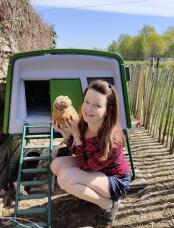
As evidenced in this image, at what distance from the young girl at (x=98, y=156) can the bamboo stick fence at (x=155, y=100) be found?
268cm

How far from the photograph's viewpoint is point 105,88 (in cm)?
342

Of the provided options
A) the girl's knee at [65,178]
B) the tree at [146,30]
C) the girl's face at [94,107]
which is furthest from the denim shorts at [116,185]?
the tree at [146,30]

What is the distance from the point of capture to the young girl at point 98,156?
3365 mm

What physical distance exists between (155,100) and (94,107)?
423 centimetres

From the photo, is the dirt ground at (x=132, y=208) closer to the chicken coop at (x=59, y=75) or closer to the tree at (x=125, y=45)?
the chicken coop at (x=59, y=75)

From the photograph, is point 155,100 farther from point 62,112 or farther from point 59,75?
point 62,112

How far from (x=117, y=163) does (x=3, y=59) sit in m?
2.74

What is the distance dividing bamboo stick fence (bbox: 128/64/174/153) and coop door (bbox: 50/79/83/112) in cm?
Answer: 198

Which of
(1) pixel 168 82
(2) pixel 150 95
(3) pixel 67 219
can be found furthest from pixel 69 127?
(2) pixel 150 95

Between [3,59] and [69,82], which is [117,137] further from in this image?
[3,59]

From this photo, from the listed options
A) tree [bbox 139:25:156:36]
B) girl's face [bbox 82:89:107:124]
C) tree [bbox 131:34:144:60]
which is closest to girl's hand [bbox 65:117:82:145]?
girl's face [bbox 82:89:107:124]

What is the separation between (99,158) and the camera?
3.37 metres

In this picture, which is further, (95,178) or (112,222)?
(112,222)

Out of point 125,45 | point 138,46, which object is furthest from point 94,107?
point 125,45
